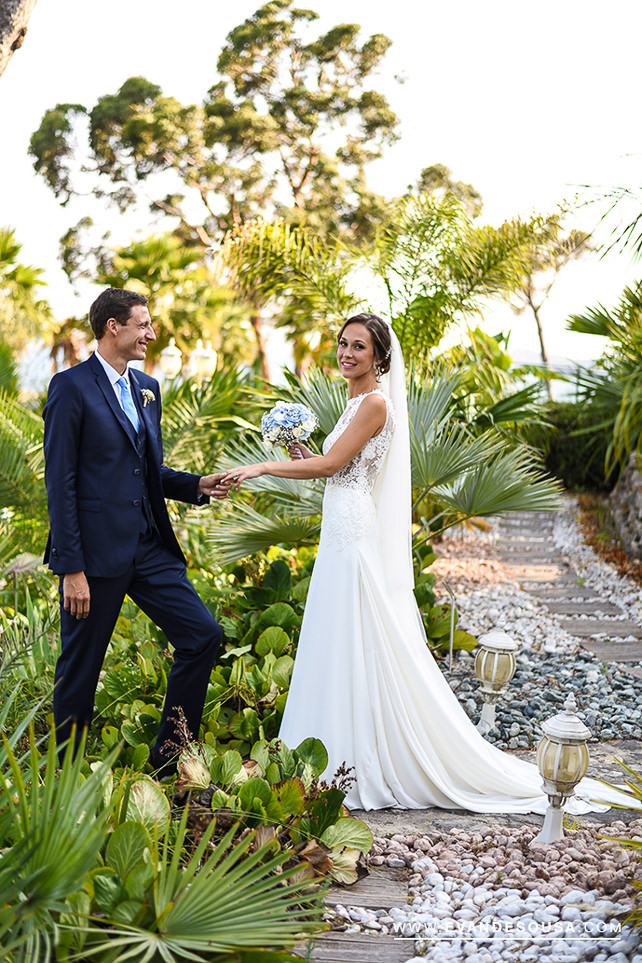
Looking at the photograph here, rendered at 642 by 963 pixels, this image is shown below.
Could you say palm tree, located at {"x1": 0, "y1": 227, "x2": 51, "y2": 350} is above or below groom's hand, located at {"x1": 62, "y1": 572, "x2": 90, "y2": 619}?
above

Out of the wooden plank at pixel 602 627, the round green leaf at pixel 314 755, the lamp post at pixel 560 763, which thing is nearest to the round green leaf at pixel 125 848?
the round green leaf at pixel 314 755

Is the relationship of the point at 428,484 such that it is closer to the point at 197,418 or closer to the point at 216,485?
the point at 216,485

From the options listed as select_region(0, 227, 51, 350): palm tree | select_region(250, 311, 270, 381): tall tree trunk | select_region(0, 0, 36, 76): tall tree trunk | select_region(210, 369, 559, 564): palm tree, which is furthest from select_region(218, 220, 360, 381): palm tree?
select_region(250, 311, 270, 381): tall tree trunk

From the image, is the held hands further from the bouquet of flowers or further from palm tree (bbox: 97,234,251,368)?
palm tree (bbox: 97,234,251,368)

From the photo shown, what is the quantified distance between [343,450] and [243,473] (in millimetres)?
444

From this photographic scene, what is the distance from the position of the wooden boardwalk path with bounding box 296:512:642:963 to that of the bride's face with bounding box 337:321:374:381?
1.87 m

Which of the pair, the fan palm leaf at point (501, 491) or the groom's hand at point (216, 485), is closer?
the groom's hand at point (216, 485)

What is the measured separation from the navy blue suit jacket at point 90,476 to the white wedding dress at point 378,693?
88cm

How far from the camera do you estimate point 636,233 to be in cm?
386

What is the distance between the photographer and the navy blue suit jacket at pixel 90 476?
3111mm

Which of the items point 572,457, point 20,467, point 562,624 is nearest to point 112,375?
point 20,467

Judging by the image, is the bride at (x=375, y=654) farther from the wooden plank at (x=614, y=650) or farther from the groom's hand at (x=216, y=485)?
the wooden plank at (x=614, y=650)

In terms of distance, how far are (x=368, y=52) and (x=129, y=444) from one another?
28.2m

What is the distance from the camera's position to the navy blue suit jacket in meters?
3.11
